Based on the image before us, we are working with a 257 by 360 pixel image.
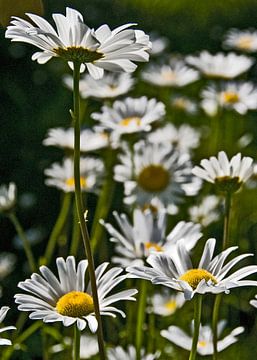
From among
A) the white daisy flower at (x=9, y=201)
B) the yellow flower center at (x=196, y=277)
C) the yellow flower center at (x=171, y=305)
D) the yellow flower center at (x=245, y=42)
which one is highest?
the yellow flower center at (x=245, y=42)

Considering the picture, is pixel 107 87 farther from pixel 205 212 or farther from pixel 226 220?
pixel 226 220

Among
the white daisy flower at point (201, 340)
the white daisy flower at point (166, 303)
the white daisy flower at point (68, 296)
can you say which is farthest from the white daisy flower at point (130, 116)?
the white daisy flower at point (68, 296)

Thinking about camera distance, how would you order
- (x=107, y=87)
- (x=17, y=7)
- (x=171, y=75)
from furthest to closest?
1. (x=171, y=75)
2. (x=107, y=87)
3. (x=17, y=7)

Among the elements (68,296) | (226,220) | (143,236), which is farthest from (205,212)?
(68,296)

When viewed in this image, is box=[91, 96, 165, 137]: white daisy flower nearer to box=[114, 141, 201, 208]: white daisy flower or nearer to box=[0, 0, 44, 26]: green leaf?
box=[114, 141, 201, 208]: white daisy flower

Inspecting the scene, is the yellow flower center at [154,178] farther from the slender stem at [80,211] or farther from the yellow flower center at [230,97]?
the slender stem at [80,211]

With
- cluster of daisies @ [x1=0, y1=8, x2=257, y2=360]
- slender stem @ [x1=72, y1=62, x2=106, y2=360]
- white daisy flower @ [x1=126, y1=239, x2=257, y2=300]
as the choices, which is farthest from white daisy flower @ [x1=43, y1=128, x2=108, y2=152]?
slender stem @ [x1=72, y1=62, x2=106, y2=360]

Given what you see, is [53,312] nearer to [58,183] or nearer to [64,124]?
[58,183]
